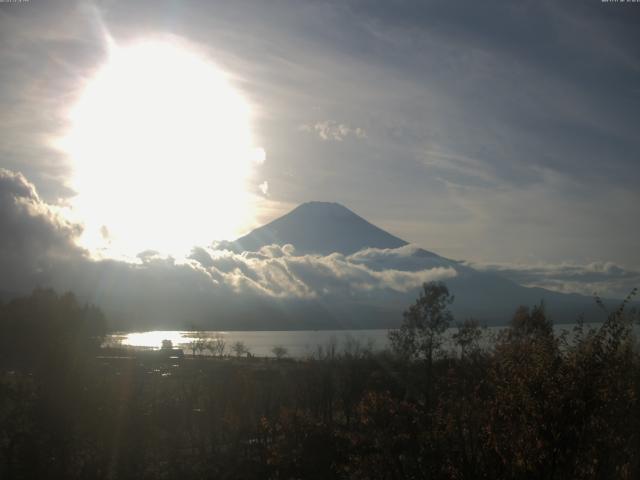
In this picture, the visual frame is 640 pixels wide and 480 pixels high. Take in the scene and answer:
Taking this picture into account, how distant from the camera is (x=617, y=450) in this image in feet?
28.3

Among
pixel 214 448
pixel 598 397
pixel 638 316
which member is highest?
pixel 638 316

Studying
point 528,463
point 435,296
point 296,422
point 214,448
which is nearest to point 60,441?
point 296,422

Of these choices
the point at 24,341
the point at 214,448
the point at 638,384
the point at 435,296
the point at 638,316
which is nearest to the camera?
the point at 638,316

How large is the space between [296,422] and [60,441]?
19.9 feet

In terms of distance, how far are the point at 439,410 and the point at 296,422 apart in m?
6.51

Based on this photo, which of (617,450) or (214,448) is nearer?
(617,450)

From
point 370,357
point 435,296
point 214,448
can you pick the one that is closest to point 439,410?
point 214,448

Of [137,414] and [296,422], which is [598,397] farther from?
[137,414]

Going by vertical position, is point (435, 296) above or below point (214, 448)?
above

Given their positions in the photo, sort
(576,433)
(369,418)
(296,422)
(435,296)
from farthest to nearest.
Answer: (435,296)
(296,422)
(369,418)
(576,433)

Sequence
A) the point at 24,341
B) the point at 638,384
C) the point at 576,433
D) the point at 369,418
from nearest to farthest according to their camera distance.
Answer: the point at 576,433 < the point at 638,384 < the point at 369,418 < the point at 24,341

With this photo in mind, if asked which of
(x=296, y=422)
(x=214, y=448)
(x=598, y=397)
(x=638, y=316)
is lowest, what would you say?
(x=214, y=448)

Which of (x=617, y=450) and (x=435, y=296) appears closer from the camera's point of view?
(x=617, y=450)

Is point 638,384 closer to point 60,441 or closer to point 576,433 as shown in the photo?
point 576,433
